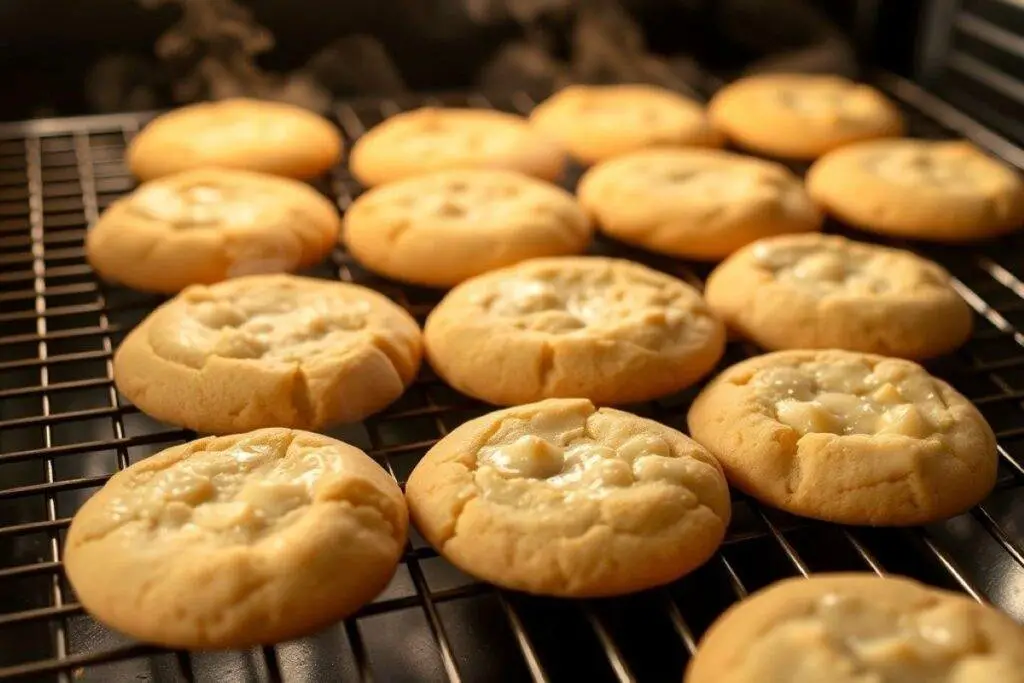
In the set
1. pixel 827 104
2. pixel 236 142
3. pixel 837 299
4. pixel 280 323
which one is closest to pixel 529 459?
pixel 280 323

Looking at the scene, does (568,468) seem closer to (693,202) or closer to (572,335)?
(572,335)

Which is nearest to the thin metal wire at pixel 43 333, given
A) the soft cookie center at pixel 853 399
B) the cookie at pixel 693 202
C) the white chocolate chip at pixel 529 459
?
the white chocolate chip at pixel 529 459

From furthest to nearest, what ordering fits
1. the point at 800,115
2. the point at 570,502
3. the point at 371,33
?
the point at 371,33, the point at 800,115, the point at 570,502

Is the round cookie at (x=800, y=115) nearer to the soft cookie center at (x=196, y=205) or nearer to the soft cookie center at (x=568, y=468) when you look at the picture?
the soft cookie center at (x=196, y=205)

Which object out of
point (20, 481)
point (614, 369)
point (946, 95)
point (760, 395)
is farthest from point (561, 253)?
point (946, 95)

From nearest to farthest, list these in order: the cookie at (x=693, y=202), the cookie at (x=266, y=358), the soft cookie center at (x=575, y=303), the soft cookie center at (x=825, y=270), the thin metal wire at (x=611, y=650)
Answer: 1. the thin metal wire at (x=611, y=650)
2. the cookie at (x=266, y=358)
3. the soft cookie center at (x=575, y=303)
4. the soft cookie center at (x=825, y=270)
5. the cookie at (x=693, y=202)

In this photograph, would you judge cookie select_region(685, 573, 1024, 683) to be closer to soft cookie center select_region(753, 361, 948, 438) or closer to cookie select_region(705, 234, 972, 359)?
soft cookie center select_region(753, 361, 948, 438)

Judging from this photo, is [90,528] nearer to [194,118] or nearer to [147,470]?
[147,470]

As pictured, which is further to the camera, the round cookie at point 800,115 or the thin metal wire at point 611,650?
the round cookie at point 800,115
